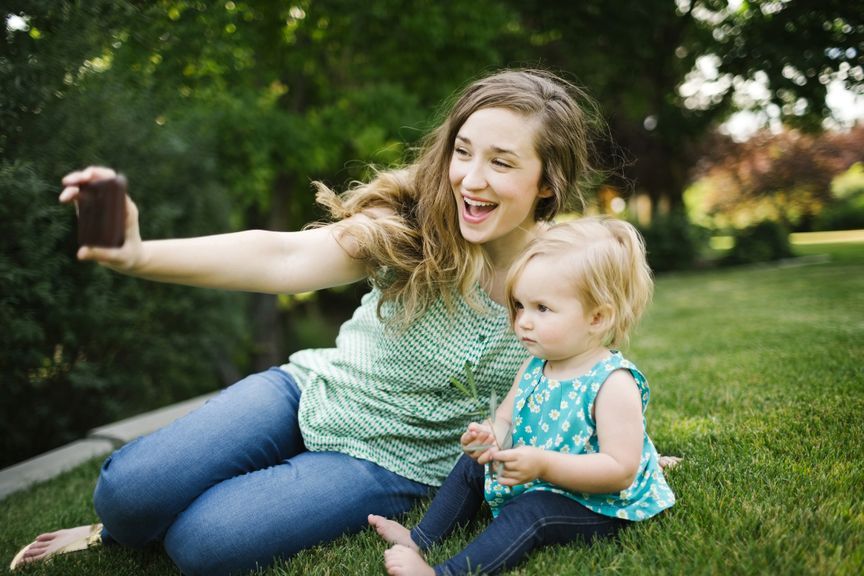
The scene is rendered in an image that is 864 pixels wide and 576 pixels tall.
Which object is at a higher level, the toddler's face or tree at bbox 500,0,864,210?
tree at bbox 500,0,864,210

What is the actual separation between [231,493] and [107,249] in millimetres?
976

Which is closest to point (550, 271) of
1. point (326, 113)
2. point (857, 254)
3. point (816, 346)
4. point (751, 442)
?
point (751, 442)

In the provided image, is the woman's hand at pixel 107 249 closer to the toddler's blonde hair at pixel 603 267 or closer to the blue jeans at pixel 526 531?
the toddler's blonde hair at pixel 603 267

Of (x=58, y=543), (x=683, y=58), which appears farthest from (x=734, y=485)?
(x=683, y=58)

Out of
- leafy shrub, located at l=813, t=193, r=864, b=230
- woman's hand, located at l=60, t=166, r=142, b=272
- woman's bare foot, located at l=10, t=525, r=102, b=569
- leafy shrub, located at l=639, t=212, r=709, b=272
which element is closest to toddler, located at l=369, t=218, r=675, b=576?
woman's hand, located at l=60, t=166, r=142, b=272

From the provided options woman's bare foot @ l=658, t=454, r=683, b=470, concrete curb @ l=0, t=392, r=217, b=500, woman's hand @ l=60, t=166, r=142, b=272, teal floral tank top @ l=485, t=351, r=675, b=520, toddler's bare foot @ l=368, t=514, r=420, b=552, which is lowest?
concrete curb @ l=0, t=392, r=217, b=500

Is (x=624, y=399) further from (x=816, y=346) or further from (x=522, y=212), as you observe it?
(x=816, y=346)

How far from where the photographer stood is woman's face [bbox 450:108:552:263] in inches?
88.2

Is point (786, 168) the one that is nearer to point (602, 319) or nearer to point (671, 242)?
point (671, 242)

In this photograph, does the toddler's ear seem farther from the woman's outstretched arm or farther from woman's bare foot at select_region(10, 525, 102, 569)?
woman's bare foot at select_region(10, 525, 102, 569)

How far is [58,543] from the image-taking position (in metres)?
2.43

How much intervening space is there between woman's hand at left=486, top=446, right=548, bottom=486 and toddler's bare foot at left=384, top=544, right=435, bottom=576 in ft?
1.19

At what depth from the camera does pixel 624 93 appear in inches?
609

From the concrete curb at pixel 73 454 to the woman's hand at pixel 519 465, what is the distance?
259 centimetres
